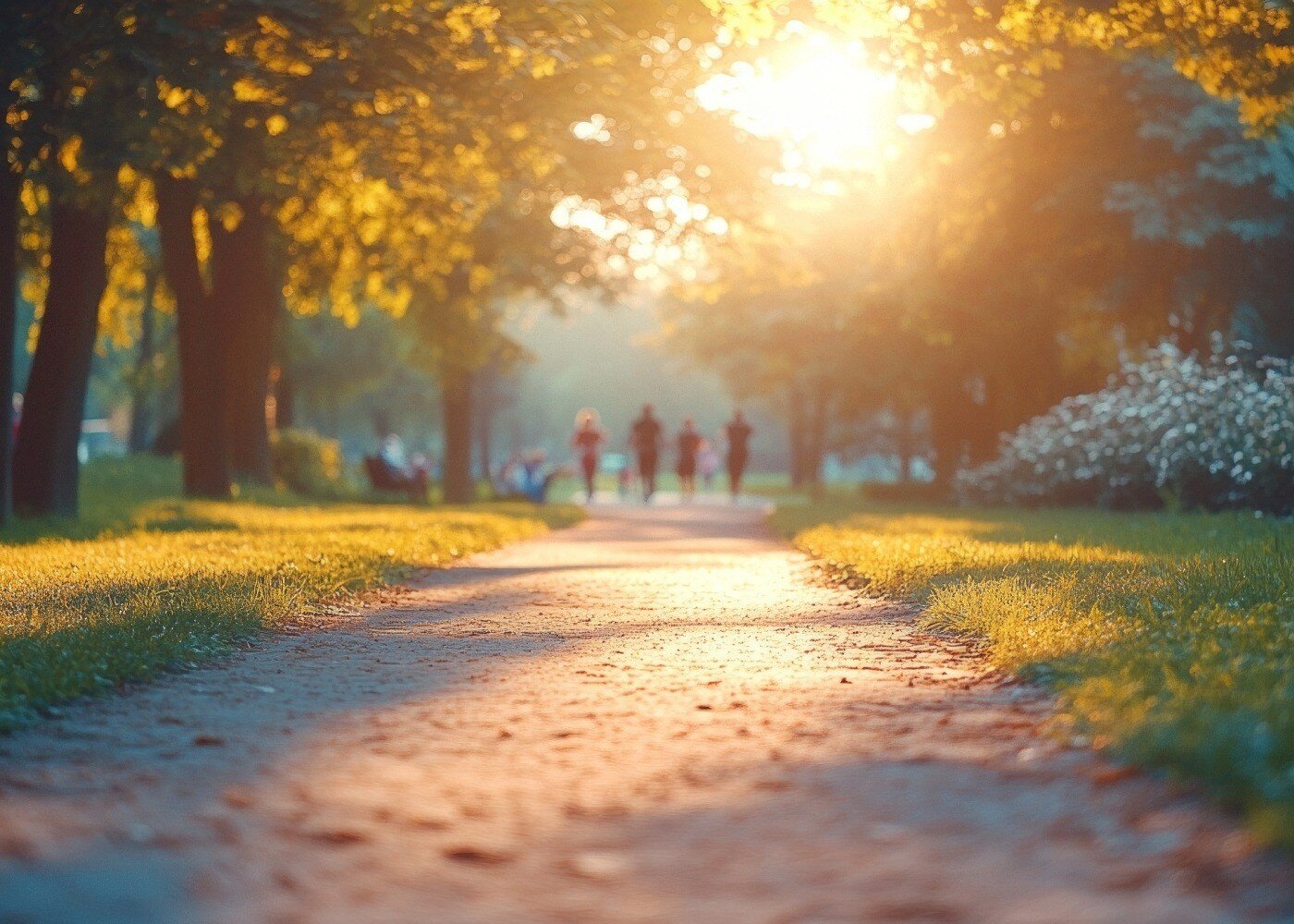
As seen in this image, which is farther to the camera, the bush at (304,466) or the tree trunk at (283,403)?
the tree trunk at (283,403)

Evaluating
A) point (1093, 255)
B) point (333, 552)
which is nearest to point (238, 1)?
point (333, 552)

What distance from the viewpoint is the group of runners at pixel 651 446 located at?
33.3 meters

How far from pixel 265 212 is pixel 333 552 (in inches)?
466

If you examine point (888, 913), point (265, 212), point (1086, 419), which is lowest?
point (888, 913)

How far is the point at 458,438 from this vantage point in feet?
96.2

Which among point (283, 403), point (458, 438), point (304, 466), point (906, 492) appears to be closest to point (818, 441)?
point (906, 492)

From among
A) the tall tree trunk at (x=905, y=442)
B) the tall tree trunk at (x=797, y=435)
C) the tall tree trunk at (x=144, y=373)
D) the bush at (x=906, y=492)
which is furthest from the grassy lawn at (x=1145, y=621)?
the tall tree trunk at (x=797, y=435)

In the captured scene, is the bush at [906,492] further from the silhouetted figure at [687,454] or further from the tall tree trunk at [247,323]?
the tall tree trunk at [247,323]

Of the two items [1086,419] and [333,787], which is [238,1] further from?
[1086,419]

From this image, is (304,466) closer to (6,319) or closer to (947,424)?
(947,424)

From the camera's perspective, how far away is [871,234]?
26938 millimetres

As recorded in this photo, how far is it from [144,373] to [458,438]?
9.80 m

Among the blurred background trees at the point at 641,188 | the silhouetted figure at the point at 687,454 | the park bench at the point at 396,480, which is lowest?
the park bench at the point at 396,480

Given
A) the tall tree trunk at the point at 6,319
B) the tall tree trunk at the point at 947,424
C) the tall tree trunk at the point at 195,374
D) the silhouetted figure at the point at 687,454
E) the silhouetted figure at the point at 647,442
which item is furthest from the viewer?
the silhouetted figure at the point at 687,454
